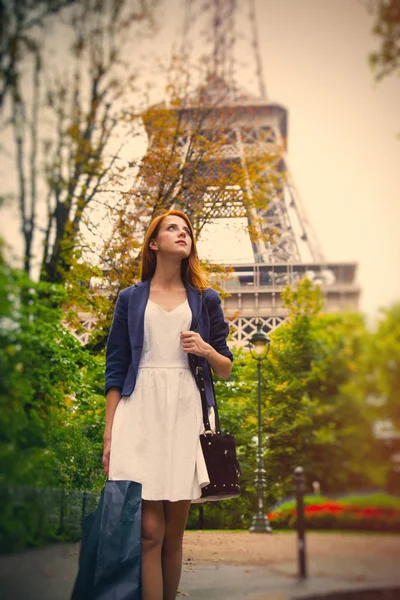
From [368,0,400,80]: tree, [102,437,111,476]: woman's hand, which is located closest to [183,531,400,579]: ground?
[102,437,111,476]: woman's hand

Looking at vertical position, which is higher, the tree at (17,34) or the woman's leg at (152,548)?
the tree at (17,34)

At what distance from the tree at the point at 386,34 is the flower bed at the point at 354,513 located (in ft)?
4.87

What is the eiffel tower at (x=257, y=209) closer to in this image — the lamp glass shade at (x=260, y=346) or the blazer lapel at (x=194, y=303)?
the lamp glass shade at (x=260, y=346)

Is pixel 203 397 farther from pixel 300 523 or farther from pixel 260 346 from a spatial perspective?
pixel 260 346

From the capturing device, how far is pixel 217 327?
2.72 m

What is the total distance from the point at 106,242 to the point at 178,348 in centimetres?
153

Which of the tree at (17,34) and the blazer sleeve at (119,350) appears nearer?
the tree at (17,34)

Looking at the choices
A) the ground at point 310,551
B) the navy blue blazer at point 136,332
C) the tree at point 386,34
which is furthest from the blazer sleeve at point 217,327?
the tree at point 386,34

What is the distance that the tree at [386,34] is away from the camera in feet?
7.15

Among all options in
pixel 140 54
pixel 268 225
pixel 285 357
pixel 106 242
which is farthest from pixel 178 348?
pixel 268 225

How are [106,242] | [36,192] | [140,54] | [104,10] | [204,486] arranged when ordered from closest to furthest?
1. [204,486]
2. [36,192]
3. [104,10]
4. [140,54]
5. [106,242]

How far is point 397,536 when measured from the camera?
5.64ft

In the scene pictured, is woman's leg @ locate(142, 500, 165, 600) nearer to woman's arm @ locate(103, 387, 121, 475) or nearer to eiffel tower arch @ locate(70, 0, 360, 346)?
woman's arm @ locate(103, 387, 121, 475)

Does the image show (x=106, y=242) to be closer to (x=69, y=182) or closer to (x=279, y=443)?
(x=69, y=182)
